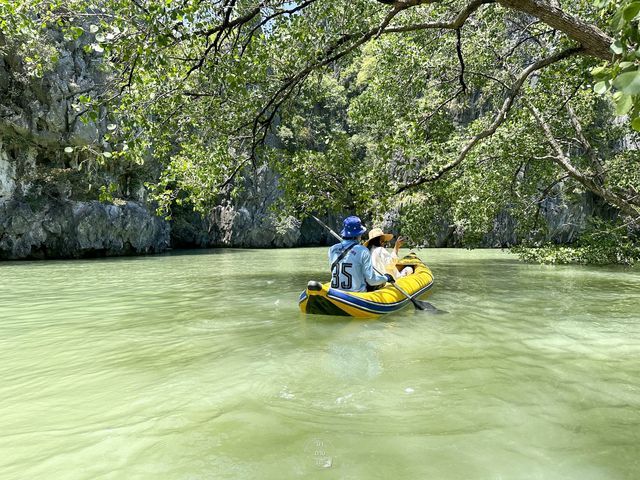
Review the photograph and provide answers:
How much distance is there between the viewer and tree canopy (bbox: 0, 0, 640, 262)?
5.07 m

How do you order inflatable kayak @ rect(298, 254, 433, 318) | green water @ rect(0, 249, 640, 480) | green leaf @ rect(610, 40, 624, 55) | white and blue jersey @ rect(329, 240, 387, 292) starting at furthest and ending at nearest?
white and blue jersey @ rect(329, 240, 387, 292)
inflatable kayak @ rect(298, 254, 433, 318)
green water @ rect(0, 249, 640, 480)
green leaf @ rect(610, 40, 624, 55)

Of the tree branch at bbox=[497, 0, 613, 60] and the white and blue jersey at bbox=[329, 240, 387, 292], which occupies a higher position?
the tree branch at bbox=[497, 0, 613, 60]

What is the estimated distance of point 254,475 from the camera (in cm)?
218

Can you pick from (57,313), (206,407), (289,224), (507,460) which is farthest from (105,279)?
(289,224)

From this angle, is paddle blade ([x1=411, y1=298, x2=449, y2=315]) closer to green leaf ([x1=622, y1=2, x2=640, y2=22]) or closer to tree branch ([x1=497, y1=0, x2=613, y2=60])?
tree branch ([x1=497, y1=0, x2=613, y2=60])

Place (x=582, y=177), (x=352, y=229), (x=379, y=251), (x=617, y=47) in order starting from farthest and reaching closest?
(x=582, y=177) → (x=379, y=251) → (x=352, y=229) → (x=617, y=47)

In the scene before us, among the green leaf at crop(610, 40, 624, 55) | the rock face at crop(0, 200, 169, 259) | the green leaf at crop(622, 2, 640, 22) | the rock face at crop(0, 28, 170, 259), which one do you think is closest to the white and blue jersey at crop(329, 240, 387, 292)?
the green leaf at crop(610, 40, 624, 55)

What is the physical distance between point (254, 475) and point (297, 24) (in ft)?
23.5

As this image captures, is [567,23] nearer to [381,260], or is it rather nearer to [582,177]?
[381,260]

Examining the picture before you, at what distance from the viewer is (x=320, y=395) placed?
332 centimetres

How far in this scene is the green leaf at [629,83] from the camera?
39.1 inches

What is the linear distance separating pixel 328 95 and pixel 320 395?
887 cm

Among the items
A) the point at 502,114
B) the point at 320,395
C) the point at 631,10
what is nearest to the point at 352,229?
the point at 502,114

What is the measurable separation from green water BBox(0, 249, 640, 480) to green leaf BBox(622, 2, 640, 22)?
2.08 m
